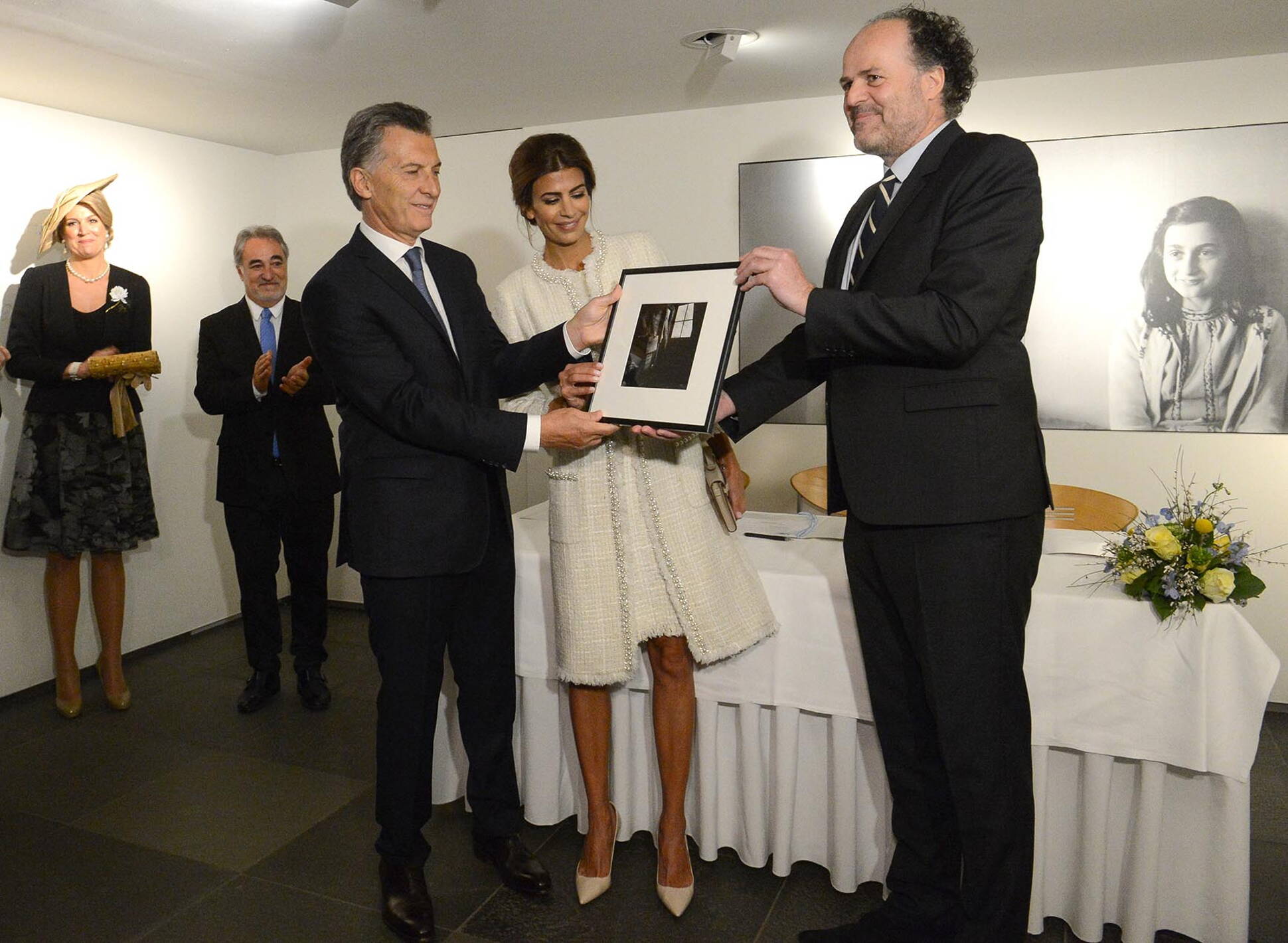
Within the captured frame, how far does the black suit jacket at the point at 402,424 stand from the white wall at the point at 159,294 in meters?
2.79

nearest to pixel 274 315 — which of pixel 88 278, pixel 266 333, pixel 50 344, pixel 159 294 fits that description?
pixel 266 333

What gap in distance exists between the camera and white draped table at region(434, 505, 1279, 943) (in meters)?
2.22

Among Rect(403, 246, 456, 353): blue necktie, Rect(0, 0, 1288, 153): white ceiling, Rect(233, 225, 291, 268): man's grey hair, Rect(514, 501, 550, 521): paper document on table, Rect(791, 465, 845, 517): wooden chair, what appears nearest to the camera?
Rect(403, 246, 456, 353): blue necktie

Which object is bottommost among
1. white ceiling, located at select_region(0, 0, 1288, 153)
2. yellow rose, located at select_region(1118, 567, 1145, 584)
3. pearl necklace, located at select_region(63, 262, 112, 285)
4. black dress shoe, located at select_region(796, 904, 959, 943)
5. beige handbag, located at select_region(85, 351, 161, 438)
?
black dress shoe, located at select_region(796, 904, 959, 943)

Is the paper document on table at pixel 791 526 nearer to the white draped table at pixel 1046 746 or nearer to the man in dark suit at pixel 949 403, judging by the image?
the white draped table at pixel 1046 746

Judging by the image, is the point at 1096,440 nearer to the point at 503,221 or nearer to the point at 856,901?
the point at 856,901

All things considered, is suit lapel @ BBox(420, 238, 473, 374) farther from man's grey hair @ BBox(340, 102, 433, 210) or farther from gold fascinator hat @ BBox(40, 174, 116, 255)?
gold fascinator hat @ BBox(40, 174, 116, 255)

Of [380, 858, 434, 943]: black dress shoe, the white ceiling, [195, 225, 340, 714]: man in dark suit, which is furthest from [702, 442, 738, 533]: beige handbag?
[195, 225, 340, 714]: man in dark suit

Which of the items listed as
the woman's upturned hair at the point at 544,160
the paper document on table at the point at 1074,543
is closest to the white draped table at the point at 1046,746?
the paper document on table at the point at 1074,543

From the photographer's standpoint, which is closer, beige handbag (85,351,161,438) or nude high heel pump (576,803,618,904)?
nude high heel pump (576,803,618,904)

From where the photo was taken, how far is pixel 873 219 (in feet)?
6.94

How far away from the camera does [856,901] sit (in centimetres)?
261

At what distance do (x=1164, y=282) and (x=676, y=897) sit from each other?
329 cm

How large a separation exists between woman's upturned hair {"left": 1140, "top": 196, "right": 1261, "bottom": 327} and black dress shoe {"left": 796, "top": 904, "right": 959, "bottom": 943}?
9.69 feet
